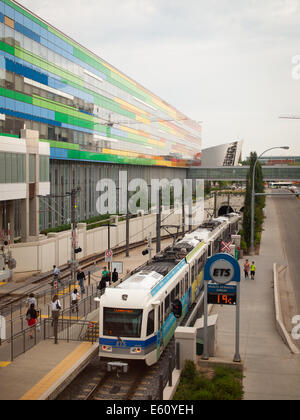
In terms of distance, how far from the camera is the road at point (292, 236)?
36466 mm

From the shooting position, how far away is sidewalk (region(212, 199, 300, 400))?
13.2 m

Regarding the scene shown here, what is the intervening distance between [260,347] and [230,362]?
3.15 meters

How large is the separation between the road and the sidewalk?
2.88 m

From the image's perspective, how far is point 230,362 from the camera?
14.9 m

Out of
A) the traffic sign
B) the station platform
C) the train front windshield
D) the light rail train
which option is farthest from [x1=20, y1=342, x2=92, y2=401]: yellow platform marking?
the traffic sign

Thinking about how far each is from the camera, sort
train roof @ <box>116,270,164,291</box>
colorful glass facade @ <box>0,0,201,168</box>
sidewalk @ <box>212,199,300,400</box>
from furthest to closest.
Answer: colorful glass facade @ <box>0,0,201,168</box> < train roof @ <box>116,270,164,291</box> < sidewalk @ <box>212,199,300,400</box>

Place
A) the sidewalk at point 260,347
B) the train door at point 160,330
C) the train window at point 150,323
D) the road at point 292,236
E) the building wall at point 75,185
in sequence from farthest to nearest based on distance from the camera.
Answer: the building wall at point 75,185
the road at point 292,236
the train door at point 160,330
the train window at point 150,323
the sidewalk at point 260,347

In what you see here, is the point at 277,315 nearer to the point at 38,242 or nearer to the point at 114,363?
the point at 114,363

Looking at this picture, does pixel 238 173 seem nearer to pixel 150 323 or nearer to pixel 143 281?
pixel 143 281

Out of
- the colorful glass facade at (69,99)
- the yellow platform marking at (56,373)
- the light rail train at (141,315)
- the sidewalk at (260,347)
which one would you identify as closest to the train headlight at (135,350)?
the light rail train at (141,315)

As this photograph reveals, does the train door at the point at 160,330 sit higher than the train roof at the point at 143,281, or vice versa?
the train roof at the point at 143,281

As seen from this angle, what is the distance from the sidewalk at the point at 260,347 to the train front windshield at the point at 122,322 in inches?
112

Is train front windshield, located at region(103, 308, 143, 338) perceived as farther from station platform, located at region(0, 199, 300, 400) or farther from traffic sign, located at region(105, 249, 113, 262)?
traffic sign, located at region(105, 249, 113, 262)

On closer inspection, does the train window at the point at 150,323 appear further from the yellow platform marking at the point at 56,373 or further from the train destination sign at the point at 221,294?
the yellow platform marking at the point at 56,373
